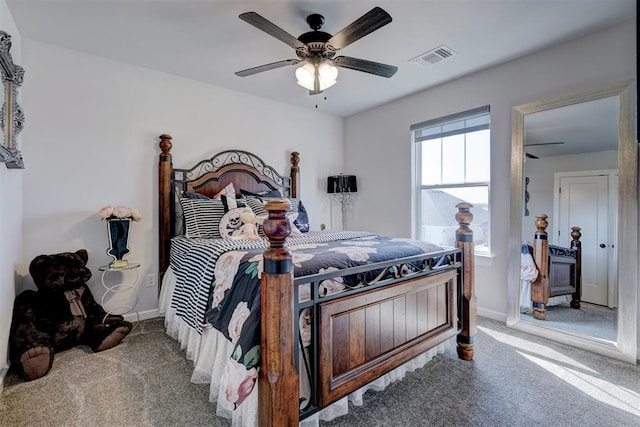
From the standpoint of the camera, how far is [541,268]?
276cm

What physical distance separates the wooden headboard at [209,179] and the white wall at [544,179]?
2.63 metres

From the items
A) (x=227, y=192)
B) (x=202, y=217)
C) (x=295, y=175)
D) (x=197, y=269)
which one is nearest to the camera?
(x=197, y=269)

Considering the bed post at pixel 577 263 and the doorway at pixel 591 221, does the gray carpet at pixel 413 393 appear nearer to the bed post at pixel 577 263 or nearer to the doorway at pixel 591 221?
the bed post at pixel 577 263

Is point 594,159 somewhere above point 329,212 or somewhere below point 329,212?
above

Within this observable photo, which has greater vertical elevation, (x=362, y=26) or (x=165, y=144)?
(x=362, y=26)

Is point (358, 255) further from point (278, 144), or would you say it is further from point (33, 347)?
point (278, 144)

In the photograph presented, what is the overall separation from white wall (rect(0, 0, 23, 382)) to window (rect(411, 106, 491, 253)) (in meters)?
3.81

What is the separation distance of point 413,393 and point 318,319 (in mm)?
941

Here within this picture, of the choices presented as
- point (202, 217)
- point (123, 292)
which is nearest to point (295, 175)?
point (202, 217)

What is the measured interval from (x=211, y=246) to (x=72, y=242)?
4.86ft

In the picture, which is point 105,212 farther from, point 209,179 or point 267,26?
point 267,26

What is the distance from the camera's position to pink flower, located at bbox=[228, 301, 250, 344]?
1.42 metres

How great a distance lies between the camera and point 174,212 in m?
3.17

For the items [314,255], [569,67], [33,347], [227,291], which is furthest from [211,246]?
[569,67]
